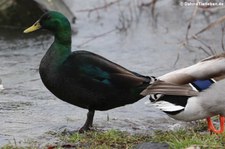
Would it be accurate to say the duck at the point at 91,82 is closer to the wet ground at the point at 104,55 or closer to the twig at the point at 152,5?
the wet ground at the point at 104,55

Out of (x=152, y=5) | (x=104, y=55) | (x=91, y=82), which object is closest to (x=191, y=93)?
(x=91, y=82)

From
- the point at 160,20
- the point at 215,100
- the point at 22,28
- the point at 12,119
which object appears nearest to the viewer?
the point at 215,100

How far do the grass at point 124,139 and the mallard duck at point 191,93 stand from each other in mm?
193

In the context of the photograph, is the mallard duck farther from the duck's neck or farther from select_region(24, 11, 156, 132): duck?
the duck's neck

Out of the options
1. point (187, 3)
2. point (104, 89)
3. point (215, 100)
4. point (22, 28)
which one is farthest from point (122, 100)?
point (187, 3)

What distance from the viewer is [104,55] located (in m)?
9.46

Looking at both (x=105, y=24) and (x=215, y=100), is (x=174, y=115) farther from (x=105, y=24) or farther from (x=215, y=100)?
(x=105, y=24)

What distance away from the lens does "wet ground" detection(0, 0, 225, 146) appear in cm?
642

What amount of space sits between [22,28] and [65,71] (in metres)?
4.79

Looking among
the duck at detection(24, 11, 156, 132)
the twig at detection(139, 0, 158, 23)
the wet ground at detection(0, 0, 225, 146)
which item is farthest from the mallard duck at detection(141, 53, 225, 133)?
the twig at detection(139, 0, 158, 23)

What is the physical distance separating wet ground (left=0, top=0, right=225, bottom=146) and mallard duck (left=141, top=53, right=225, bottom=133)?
2.69 ft

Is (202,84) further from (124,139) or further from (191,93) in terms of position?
(124,139)

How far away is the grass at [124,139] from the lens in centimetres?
517

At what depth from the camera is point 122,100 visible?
609 centimetres
